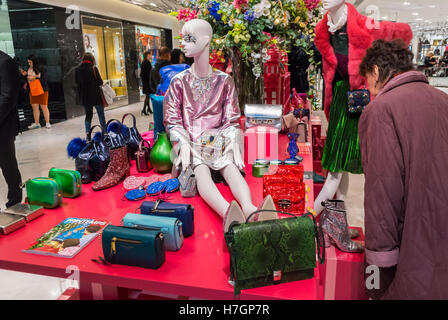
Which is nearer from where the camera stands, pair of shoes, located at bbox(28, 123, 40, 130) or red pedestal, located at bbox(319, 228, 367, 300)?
red pedestal, located at bbox(319, 228, 367, 300)

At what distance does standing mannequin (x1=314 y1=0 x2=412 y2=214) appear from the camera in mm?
2324

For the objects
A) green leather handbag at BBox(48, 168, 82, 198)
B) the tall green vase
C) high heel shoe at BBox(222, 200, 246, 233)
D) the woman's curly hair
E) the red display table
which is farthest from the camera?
the tall green vase

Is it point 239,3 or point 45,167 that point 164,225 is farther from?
point 45,167

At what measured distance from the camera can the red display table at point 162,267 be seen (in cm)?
135

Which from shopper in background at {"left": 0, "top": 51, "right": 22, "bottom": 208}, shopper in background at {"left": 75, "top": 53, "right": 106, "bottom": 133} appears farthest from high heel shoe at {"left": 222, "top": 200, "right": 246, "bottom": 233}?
shopper in background at {"left": 75, "top": 53, "right": 106, "bottom": 133}

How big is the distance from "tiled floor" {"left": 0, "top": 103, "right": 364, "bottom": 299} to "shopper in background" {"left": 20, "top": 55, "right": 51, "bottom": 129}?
0.32m

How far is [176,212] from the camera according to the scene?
168 centimetres

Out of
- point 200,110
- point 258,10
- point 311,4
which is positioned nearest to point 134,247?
point 200,110

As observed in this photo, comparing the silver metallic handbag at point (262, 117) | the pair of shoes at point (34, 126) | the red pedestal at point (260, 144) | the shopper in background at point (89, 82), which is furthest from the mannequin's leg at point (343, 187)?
the pair of shoes at point (34, 126)

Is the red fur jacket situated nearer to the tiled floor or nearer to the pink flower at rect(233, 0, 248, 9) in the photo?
the pink flower at rect(233, 0, 248, 9)

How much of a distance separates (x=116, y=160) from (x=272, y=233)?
1.50 meters

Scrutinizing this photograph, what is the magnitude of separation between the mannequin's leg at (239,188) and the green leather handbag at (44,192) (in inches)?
39.8

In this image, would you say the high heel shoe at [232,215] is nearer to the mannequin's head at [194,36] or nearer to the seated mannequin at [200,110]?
the seated mannequin at [200,110]
